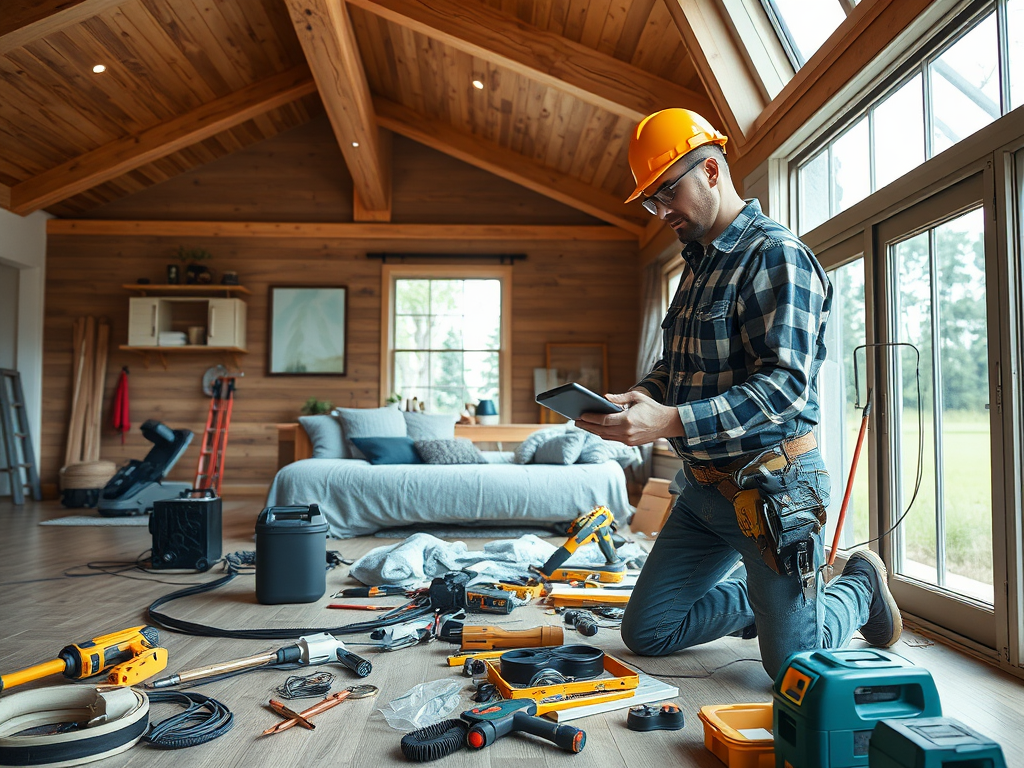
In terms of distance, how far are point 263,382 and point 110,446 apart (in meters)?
1.79

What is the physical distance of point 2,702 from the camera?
5.53 feet

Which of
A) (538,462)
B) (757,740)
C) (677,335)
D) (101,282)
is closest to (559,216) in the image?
(538,462)

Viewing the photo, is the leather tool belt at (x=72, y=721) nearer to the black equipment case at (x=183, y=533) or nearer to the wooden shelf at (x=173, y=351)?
the black equipment case at (x=183, y=533)

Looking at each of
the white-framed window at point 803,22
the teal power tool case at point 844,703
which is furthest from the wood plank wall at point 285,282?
the teal power tool case at point 844,703

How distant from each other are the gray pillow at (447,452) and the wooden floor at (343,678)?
1.67m

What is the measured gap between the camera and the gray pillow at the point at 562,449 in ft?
17.3

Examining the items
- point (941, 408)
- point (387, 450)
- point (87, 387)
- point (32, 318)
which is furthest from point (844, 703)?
point (32, 318)

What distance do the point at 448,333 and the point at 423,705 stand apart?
651cm

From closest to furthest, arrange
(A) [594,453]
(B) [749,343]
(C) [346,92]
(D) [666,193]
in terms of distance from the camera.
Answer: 1. (B) [749,343]
2. (D) [666,193]
3. (A) [594,453]
4. (C) [346,92]

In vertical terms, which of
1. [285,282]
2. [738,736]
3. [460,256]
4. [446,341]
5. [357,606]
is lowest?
[357,606]

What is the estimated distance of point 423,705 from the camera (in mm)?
1894

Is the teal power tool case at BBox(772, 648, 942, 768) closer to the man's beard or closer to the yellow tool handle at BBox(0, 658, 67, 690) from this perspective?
the man's beard

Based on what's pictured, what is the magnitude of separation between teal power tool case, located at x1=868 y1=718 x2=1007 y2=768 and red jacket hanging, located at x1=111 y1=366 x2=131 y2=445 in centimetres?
812

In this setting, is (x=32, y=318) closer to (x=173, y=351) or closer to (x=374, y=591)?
(x=173, y=351)
